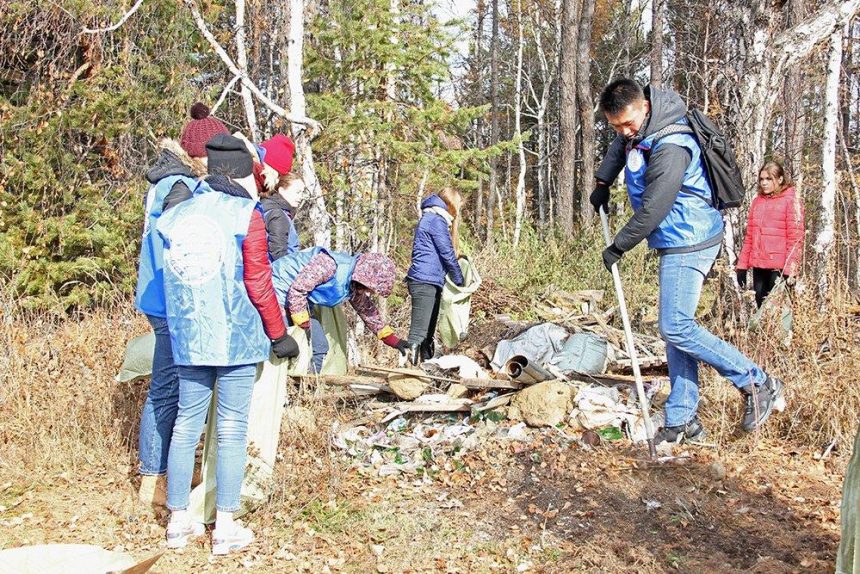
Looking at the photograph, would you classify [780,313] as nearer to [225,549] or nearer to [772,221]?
[772,221]

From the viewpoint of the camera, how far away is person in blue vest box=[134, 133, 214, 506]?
368 centimetres

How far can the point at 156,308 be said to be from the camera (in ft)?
12.1

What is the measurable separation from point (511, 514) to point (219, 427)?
153 cm

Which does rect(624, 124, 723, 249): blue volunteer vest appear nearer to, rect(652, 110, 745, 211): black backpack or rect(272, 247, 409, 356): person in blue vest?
rect(652, 110, 745, 211): black backpack

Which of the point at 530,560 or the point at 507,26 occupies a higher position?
the point at 507,26

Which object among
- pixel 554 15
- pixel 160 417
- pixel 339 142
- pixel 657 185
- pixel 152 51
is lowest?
pixel 160 417

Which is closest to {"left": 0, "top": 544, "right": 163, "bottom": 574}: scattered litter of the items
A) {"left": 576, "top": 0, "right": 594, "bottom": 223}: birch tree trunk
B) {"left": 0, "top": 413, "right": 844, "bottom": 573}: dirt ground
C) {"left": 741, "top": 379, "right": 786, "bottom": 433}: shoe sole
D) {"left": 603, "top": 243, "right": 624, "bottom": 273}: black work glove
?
{"left": 0, "top": 413, "right": 844, "bottom": 573}: dirt ground

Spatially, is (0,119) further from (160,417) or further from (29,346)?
(160,417)

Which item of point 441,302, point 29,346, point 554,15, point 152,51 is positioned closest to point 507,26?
point 554,15

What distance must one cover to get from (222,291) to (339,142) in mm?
4218

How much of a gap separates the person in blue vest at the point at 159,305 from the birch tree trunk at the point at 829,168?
17.5 feet

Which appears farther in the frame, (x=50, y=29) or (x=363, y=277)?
(x=50, y=29)

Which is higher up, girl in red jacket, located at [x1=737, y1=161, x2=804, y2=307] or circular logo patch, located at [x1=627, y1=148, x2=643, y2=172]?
circular logo patch, located at [x1=627, y1=148, x2=643, y2=172]

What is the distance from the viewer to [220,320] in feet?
10.8
